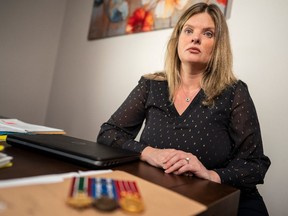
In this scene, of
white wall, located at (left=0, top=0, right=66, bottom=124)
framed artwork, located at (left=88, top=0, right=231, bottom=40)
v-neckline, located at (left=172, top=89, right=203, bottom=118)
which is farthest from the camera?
white wall, located at (left=0, top=0, right=66, bottom=124)

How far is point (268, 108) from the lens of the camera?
1.29 meters

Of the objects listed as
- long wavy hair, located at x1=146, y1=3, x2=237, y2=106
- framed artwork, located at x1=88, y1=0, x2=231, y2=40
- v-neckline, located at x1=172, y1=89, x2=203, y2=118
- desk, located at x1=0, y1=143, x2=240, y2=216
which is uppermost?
framed artwork, located at x1=88, y1=0, x2=231, y2=40

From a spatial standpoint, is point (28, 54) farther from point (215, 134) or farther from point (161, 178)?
point (161, 178)

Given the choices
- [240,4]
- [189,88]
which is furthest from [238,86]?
[240,4]

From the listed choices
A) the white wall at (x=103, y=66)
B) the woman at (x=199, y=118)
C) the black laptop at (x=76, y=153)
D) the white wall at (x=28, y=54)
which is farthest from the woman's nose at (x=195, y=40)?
the white wall at (x=28, y=54)

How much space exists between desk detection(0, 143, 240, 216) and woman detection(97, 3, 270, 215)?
9 centimetres

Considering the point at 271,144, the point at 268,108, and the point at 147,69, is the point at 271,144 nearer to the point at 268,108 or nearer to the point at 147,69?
the point at 268,108

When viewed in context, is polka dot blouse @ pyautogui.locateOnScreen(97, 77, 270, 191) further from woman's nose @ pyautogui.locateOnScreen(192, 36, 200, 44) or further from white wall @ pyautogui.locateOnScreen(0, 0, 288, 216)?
white wall @ pyautogui.locateOnScreen(0, 0, 288, 216)

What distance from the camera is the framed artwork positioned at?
1686 mm

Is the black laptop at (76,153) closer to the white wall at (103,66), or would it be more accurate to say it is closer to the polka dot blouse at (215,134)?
the polka dot blouse at (215,134)

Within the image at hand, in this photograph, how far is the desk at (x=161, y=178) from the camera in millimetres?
454

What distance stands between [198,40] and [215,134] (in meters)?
0.43

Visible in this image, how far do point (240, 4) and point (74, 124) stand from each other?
1768 millimetres

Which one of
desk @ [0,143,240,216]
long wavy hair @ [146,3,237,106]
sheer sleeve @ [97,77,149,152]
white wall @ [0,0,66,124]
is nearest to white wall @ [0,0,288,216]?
white wall @ [0,0,66,124]
